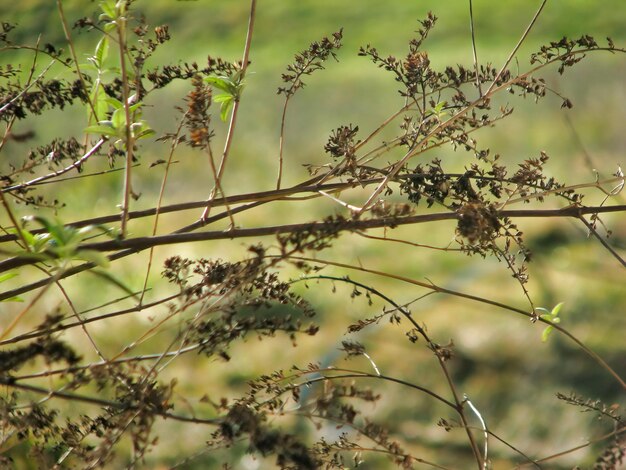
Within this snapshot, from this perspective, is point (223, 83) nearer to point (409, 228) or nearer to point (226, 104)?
point (226, 104)

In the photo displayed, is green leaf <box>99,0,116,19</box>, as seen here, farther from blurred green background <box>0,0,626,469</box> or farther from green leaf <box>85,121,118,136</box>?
blurred green background <box>0,0,626,469</box>

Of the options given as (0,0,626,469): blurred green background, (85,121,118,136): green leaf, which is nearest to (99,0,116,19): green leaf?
(85,121,118,136): green leaf

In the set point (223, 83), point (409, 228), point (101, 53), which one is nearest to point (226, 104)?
point (223, 83)

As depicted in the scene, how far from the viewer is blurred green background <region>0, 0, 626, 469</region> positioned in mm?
2061

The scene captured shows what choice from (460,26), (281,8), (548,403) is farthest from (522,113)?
(548,403)

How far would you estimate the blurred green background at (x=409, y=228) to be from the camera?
206cm

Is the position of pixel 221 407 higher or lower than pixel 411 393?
lower

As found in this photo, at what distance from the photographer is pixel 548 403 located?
2.07 metres

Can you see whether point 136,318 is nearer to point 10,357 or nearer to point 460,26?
point 10,357

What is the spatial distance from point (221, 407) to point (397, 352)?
181 centimetres

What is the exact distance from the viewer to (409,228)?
296 cm

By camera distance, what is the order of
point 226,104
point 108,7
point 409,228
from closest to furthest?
1. point 108,7
2. point 226,104
3. point 409,228

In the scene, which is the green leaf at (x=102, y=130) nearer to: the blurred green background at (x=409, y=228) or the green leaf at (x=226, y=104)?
the green leaf at (x=226, y=104)

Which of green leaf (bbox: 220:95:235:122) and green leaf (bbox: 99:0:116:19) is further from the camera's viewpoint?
green leaf (bbox: 220:95:235:122)
